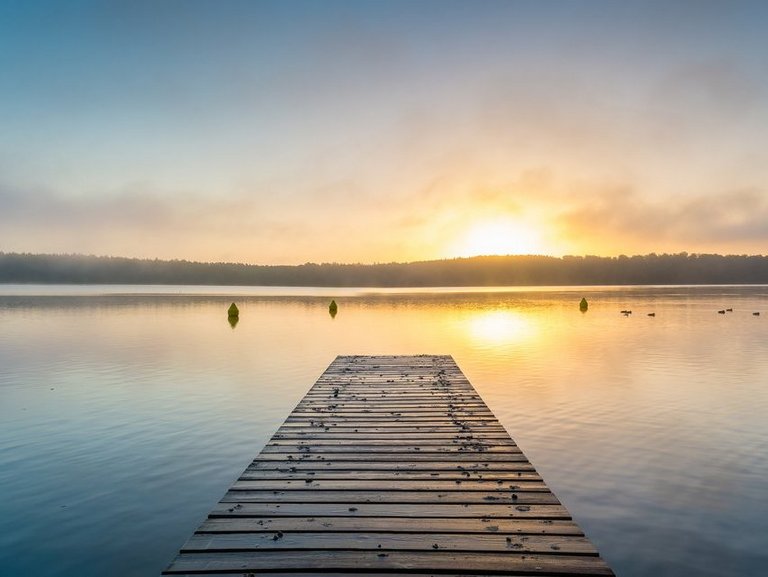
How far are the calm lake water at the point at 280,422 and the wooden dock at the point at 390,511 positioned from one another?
196cm

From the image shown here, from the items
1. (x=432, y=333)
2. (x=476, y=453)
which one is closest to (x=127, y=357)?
(x=432, y=333)

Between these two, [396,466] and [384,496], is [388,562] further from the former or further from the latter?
[396,466]

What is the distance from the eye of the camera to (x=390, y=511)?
6.77m

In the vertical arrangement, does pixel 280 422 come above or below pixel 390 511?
below

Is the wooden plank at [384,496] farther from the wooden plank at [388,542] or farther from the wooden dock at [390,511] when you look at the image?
the wooden plank at [388,542]

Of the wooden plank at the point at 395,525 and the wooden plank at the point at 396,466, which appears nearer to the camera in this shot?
the wooden plank at the point at 395,525

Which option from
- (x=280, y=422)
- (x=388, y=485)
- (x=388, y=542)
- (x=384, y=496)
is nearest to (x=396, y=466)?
(x=388, y=485)

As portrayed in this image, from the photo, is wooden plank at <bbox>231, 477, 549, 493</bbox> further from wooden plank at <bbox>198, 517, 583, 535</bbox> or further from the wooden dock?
wooden plank at <bbox>198, 517, 583, 535</bbox>

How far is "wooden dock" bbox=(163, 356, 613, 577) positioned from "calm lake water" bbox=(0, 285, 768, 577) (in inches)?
77.2

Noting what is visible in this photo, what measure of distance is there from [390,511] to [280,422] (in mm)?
9712

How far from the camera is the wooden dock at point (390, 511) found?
219 inches

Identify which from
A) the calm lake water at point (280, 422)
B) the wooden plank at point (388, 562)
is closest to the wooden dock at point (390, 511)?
the wooden plank at point (388, 562)

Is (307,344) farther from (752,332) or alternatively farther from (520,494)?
(752,332)

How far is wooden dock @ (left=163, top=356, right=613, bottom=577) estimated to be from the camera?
555cm
